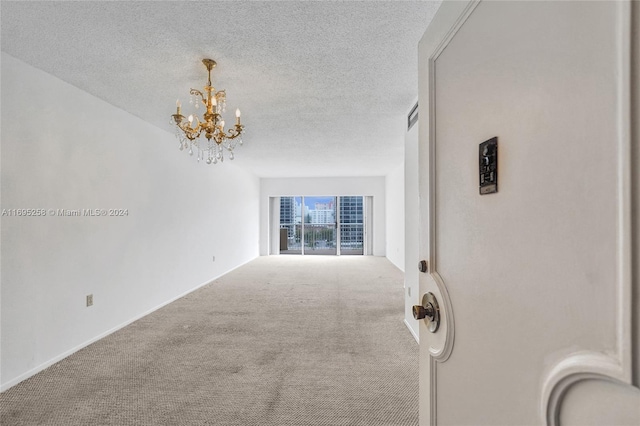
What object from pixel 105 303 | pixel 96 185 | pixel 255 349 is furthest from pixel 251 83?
pixel 105 303

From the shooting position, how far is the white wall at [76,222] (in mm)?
2160

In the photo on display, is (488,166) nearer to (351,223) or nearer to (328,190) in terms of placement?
(328,190)

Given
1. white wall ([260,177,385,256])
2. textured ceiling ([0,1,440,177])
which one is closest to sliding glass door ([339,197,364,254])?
white wall ([260,177,385,256])

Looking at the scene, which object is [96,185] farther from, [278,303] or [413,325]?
[413,325]

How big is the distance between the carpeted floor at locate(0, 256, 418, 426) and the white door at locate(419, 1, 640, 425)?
1.28m

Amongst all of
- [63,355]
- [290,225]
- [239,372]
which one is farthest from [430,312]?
[290,225]

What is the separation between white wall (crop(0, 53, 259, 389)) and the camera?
2160mm

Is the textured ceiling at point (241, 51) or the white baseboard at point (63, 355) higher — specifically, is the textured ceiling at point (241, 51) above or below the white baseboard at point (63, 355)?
above

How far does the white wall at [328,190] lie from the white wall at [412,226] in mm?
5532

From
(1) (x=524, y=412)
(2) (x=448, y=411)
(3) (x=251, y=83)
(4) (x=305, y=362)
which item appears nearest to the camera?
(1) (x=524, y=412)

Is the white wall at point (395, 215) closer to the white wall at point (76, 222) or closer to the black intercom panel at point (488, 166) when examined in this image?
the white wall at point (76, 222)

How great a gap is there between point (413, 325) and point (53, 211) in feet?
10.9

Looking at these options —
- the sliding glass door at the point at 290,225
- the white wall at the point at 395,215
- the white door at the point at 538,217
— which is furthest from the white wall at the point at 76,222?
the sliding glass door at the point at 290,225

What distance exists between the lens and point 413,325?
3016 millimetres
